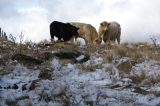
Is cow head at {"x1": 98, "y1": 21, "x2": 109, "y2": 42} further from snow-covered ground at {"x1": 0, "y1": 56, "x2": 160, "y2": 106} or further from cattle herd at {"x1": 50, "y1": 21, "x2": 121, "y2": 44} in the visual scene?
snow-covered ground at {"x1": 0, "y1": 56, "x2": 160, "y2": 106}

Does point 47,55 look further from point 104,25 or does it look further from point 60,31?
point 104,25

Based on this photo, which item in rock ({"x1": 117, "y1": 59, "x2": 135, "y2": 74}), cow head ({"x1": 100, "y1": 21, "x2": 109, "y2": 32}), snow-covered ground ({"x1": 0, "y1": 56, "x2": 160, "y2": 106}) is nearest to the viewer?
snow-covered ground ({"x1": 0, "y1": 56, "x2": 160, "y2": 106})

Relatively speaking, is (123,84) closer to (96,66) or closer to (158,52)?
(96,66)

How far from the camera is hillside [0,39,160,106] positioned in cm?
1195

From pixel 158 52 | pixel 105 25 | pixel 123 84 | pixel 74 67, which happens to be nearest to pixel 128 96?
pixel 123 84

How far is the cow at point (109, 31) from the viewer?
25.2m

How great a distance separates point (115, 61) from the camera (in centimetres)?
1545

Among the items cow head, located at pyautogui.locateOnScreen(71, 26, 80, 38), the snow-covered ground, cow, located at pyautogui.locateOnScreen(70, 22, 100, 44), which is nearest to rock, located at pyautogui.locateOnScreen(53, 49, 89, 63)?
the snow-covered ground

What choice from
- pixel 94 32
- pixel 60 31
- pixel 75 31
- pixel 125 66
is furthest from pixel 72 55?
pixel 94 32

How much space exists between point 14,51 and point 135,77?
196 inches

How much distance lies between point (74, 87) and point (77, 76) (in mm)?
1131

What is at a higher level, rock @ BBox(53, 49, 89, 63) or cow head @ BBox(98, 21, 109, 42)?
cow head @ BBox(98, 21, 109, 42)

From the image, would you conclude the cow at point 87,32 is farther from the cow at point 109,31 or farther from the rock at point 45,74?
the rock at point 45,74

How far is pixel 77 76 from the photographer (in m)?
13.9
